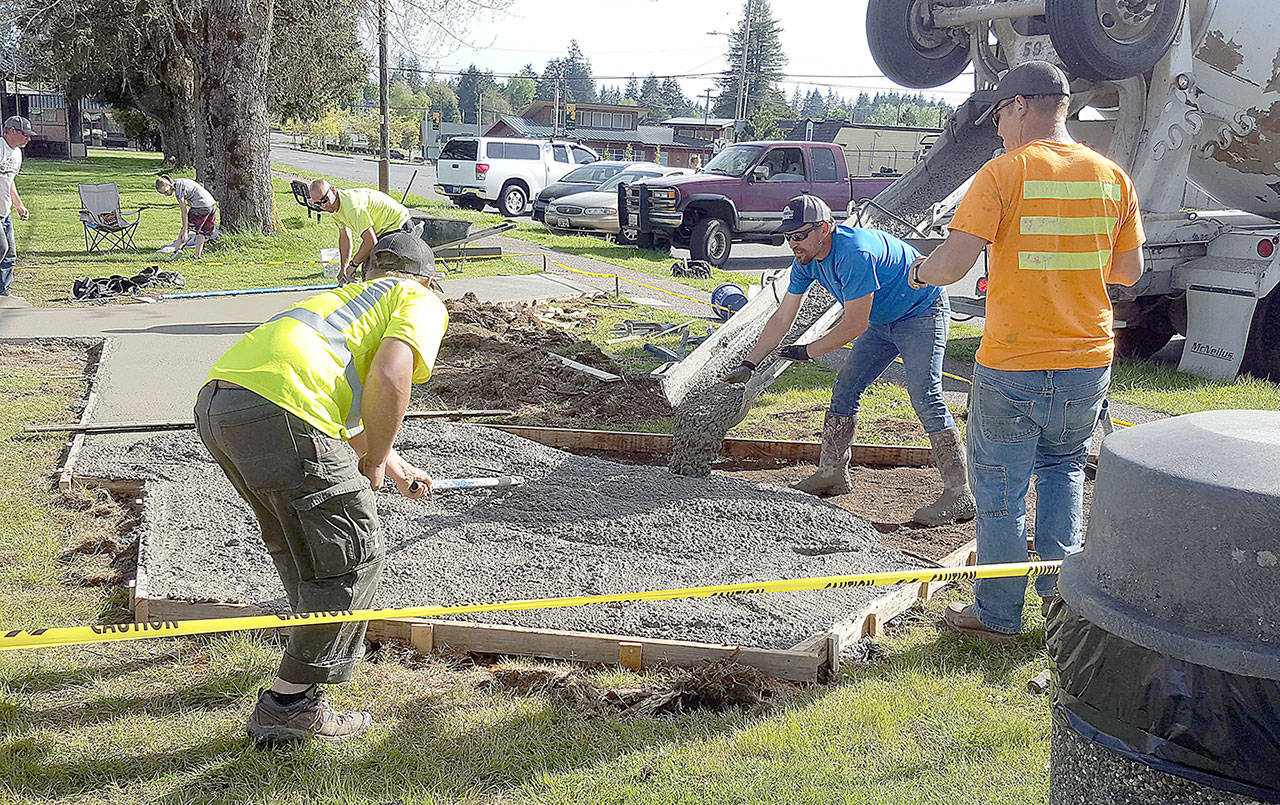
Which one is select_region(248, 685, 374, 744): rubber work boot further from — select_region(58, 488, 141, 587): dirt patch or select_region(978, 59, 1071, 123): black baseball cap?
select_region(978, 59, 1071, 123): black baseball cap

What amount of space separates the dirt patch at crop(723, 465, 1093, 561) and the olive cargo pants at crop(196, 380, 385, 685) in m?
2.80

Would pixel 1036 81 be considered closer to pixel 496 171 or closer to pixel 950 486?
pixel 950 486

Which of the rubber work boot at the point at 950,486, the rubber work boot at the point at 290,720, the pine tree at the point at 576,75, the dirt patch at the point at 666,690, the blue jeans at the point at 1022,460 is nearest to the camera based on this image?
the rubber work boot at the point at 290,720

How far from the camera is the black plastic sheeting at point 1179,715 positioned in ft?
4.46

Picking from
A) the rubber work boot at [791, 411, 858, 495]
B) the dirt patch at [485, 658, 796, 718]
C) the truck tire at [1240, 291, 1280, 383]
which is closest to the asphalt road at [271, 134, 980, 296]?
the truck tire at [1240, 291, 1280, 383]

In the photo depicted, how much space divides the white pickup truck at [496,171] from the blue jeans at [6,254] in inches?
602

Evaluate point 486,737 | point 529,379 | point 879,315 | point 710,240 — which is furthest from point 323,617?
point 710,240

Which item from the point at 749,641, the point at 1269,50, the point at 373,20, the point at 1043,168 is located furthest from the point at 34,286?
the point at 1269,50

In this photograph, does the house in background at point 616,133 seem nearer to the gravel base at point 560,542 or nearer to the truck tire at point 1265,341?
the truck tire at point 1265,341

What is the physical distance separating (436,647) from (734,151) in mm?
15280

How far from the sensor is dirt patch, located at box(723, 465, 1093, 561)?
5109 millimetres

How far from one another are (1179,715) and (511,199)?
84.5ft

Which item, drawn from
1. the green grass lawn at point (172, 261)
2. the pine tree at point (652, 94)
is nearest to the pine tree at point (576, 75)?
the pine tree at point (652, 94)

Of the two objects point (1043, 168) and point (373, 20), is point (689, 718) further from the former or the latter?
point (373, 20)
